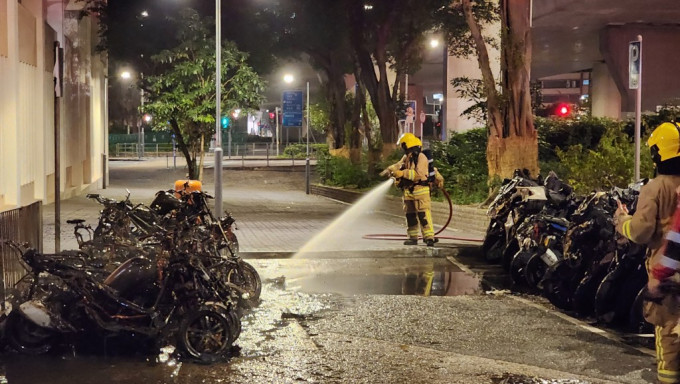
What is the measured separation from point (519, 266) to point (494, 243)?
2.01 m

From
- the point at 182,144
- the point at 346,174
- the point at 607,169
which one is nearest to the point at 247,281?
the point at 607,169

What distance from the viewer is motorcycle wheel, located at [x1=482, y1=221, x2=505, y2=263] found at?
39.4ft

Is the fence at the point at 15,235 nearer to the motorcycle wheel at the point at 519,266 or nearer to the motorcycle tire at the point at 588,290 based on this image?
the motorcycle tire at the point at 588,290

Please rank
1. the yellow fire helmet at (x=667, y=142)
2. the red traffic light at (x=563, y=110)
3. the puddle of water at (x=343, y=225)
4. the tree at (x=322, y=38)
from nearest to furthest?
the yellow fire helmet at (x=667, y=142)
the puddle of water at (x=343, y=225)
the red traffic light at (x=563, y=110)
the tree at (x=322, y=38)

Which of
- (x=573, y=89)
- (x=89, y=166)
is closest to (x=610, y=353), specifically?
(x=89, y=166)

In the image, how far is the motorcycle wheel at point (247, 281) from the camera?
8633 millimetres

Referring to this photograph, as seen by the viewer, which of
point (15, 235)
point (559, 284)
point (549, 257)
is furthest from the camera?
point (549, 257)

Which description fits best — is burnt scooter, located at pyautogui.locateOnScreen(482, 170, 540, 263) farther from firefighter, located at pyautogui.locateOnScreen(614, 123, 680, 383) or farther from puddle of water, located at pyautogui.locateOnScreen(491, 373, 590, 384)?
firefighter, located at pyautogui.locateOnScreen(614, 123, 680, 383)

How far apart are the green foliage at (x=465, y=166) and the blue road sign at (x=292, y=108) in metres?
11.7

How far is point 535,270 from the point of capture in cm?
973

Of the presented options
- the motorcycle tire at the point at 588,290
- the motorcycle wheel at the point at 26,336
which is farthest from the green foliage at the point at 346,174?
the motorcycle wheel at the point at 26,336

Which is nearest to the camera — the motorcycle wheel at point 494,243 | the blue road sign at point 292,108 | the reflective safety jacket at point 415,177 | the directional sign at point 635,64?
the motorcycle wheel at point 494,243

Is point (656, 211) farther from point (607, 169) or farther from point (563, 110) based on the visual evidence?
point (563, 110)

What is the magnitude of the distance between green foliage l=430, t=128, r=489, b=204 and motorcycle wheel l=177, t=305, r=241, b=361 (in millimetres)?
11926
